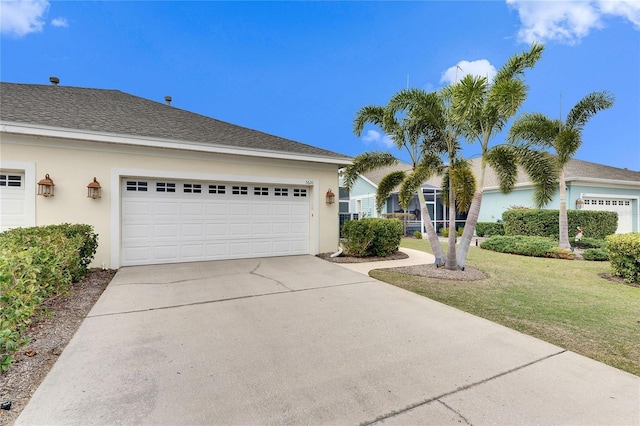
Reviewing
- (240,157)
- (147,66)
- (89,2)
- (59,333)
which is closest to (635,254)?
(240,157)

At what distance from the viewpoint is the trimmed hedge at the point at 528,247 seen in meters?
10.1

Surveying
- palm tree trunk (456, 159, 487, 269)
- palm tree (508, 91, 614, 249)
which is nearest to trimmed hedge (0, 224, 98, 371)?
palm tree trunk (456, 159, 487, 269)

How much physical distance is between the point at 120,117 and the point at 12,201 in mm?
3125

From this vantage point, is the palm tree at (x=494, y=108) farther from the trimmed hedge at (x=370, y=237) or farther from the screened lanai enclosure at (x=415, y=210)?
the screened lanai enclosure at (x=415, y=210)

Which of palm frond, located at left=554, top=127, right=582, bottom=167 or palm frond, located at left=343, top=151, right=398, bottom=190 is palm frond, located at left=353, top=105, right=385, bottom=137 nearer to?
palm frond, located at left=343, top=151, right=398, bottom=190

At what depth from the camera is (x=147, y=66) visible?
12867mm

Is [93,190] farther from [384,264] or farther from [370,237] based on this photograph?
[384,264]

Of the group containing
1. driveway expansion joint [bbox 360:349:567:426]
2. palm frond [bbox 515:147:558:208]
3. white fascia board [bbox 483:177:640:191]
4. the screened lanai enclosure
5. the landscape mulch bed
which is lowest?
driveway expansion joint [bbox 360:349:567:426]

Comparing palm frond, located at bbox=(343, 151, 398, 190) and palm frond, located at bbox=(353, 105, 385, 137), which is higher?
palm frond, located at bbox=(353, 105, 385, 137)

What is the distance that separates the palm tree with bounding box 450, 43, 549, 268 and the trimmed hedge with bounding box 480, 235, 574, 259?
4.35 m

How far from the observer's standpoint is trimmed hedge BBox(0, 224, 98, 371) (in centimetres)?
239

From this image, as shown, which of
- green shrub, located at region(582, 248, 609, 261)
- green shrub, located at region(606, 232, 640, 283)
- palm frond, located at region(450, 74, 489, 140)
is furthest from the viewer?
green shrub, located at region(582, 248, 609, 261)

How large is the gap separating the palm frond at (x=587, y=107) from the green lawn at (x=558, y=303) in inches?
220

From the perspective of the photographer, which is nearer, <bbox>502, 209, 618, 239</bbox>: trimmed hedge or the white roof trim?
<bbox>502, 209, 618, 239</bbox>: trimmed hedge
